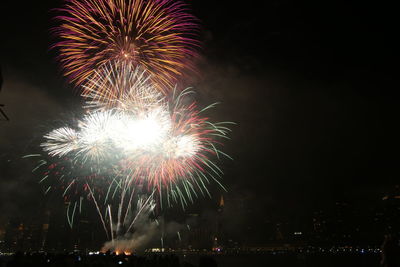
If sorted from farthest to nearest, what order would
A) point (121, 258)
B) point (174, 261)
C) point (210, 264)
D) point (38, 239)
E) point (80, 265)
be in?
1. point (38, 239)
2. point (121, 258)
3. point (174, 261)
4. point (80, 265)
5. point (210, 264)

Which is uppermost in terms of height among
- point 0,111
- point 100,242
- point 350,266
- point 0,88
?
point 100,242

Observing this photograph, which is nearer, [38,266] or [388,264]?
[388,264]

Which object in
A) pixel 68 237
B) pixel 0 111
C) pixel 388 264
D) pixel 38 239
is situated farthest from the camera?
pixel 68 237

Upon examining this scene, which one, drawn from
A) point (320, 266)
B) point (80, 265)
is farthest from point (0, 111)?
point (320, 266)

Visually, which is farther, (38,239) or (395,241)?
(38,239)

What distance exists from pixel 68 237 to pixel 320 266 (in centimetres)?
10799

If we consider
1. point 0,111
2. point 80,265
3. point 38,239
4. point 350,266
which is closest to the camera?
point 0,111

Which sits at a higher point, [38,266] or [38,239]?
[38,239]

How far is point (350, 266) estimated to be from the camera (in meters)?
87.4

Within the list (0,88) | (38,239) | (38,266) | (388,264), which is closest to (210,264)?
(388,264)

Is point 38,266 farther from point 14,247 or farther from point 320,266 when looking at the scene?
point 14,247

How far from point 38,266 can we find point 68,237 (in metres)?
149

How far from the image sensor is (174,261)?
65.0 ft

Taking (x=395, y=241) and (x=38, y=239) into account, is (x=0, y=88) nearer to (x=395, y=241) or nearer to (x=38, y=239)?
(x=395, y=241)
